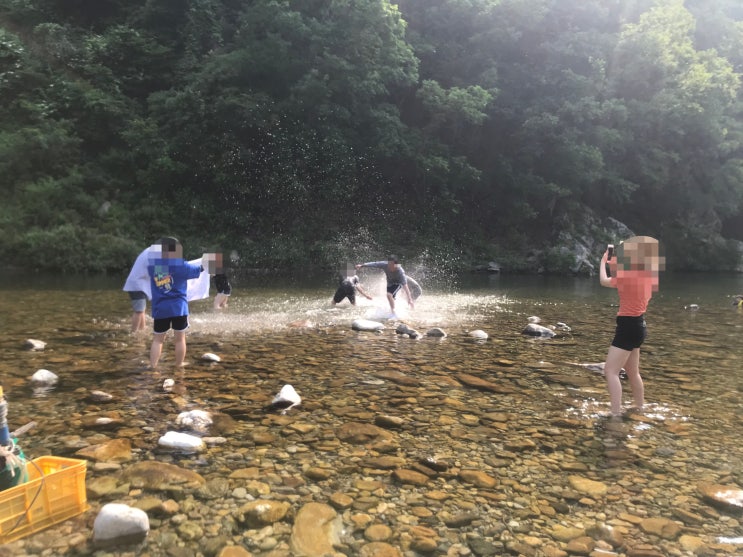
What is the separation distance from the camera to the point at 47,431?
172 inches

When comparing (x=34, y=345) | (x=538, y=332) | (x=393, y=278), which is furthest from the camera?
(x=393, y=278)

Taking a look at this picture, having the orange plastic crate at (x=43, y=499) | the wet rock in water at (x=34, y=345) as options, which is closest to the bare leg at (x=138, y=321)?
the wet rock in water at (x=34, y=345)

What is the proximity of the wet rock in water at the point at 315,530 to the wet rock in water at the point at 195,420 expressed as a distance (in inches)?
65.8

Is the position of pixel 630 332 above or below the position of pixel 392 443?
above

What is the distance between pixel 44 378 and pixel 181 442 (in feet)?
9.16

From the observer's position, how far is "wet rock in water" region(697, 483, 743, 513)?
341 cm

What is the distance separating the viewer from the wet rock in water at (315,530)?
9.47 ft

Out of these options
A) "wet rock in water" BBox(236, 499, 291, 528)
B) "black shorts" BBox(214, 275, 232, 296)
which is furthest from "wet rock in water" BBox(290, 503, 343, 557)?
"black shorts" BBox(214, 275, 232, 296)

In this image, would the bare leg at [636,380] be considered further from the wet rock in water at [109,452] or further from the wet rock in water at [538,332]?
the wet rock in water at [109,452]

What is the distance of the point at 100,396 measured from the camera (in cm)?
526

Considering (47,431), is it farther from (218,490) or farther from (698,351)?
(698,351)

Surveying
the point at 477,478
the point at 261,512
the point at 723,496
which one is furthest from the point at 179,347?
the point at 723,496

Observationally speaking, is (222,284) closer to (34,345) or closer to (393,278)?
(393,278)

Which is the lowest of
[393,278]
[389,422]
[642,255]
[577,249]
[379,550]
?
[379,550]
